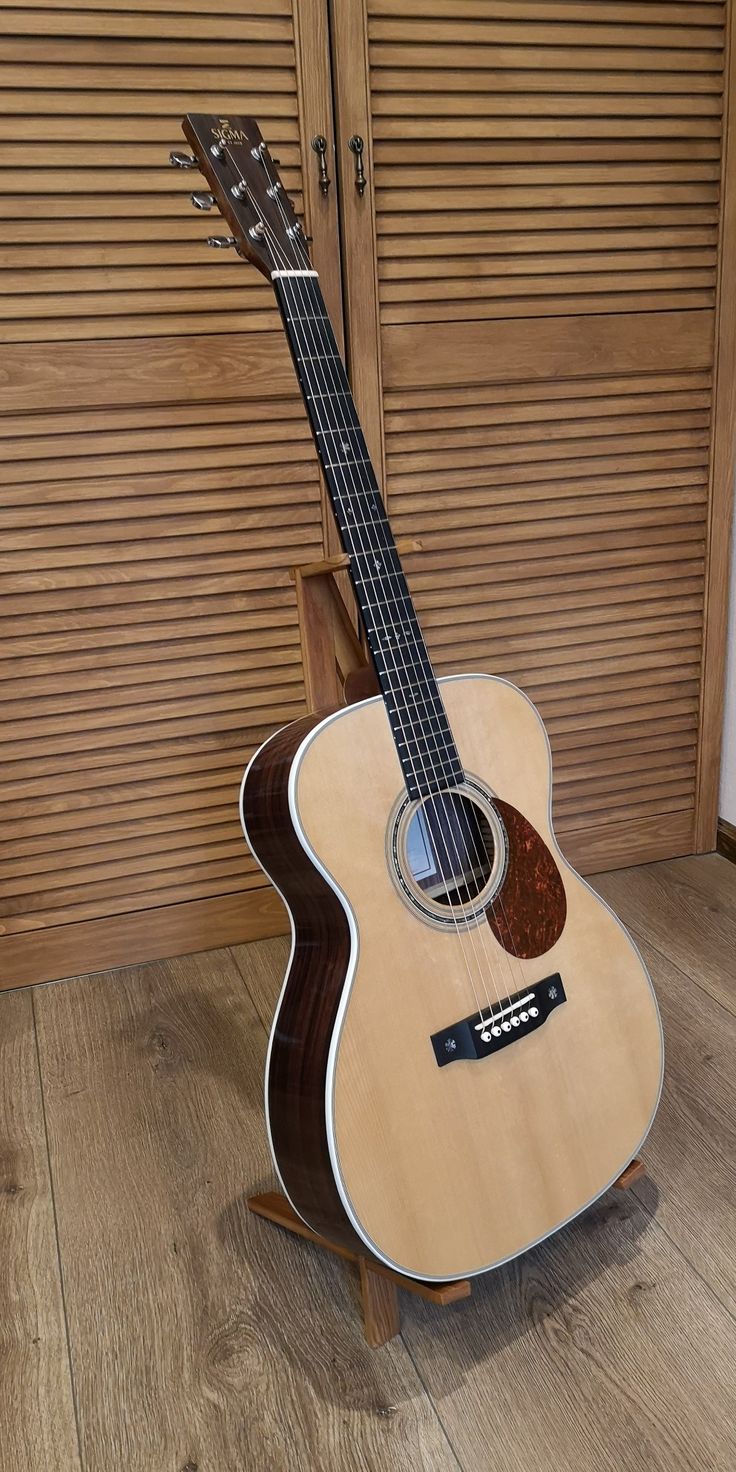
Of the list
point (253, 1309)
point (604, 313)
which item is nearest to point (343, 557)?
point (253, 1309)

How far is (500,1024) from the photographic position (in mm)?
1037

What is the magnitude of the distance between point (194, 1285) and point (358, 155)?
142 centimetres

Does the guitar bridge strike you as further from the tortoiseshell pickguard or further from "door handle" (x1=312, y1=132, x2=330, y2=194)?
"door handle" (x1=312, y1=132, x2=330, y2=194)

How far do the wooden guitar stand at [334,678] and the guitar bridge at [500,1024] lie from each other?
8.6 inches

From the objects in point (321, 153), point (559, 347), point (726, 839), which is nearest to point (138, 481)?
point (321, 153)

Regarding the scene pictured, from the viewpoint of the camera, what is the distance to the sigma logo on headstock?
1.12 meters

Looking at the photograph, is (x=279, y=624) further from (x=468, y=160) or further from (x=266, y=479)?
(x=468, y=160)

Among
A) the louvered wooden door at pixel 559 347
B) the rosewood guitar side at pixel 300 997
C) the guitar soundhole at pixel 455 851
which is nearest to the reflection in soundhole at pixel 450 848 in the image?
the guitar soundhole at pixel 455 851

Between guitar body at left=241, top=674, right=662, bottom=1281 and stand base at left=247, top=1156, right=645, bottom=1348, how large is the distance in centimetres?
3

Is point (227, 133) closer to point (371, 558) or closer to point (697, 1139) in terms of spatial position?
point (371, 558)

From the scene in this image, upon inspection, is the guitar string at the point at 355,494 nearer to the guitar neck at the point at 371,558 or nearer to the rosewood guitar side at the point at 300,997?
the guitar neck at the point at 371,558

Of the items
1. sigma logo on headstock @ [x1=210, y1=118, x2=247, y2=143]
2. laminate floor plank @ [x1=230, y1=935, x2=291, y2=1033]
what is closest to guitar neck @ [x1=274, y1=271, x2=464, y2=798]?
sigma logo on headstock @ [x1=210, y1=118, x2=247, y2=143]

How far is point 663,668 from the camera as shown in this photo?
1.89 m

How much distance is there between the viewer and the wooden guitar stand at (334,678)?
1.04 m
